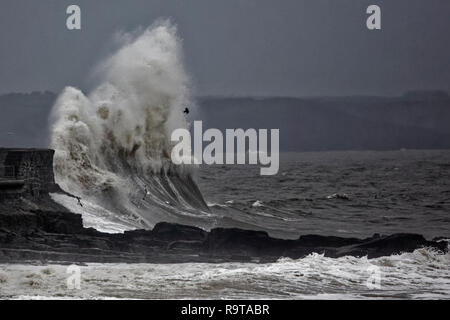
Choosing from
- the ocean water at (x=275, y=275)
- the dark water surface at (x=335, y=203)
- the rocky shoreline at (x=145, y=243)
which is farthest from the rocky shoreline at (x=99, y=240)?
the dark water surface at (x=335, y=203)

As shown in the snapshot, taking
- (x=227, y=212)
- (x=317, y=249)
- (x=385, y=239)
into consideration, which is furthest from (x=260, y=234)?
(x=227, y=212)

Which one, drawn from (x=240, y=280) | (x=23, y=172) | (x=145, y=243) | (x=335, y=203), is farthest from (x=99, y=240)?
(x=335, y=203)

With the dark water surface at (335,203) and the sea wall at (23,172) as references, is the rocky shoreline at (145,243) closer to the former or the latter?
the sea wall at (23,172)

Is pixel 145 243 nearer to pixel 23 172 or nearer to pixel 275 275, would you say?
pixel 23 172

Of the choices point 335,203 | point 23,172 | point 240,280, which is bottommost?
point 240,280

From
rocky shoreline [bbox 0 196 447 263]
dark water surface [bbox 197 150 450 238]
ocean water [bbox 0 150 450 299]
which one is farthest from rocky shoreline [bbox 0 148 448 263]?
dark water surface [bbox 197 150 450 238]

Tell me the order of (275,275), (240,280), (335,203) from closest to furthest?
(240,280), (275,275), (335,203)

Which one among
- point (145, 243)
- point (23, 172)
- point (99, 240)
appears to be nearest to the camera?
point (99, 240)

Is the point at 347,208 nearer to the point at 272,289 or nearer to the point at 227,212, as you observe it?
the point at 227,212

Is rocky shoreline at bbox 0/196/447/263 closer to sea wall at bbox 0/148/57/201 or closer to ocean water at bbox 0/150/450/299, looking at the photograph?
sea wall at bbox 0/148/57/201

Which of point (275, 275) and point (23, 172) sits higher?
point (23, 172)

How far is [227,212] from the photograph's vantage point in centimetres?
3005

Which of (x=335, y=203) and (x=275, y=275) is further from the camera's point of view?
(x=335, y=203)

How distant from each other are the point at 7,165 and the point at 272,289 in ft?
19.6
